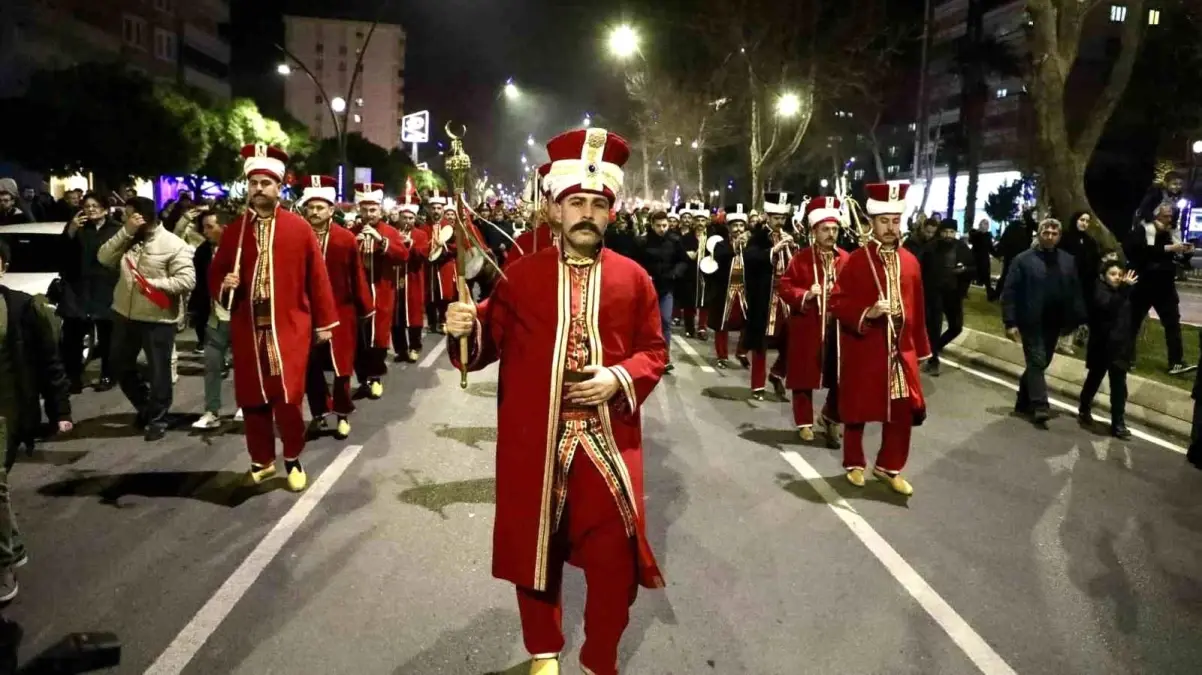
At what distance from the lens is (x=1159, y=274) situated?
1197 centimetres

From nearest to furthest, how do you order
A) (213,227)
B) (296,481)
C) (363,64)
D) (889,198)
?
(296,481) → (889,198) → (213,227) → (363,64)

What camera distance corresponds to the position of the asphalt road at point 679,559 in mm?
4336

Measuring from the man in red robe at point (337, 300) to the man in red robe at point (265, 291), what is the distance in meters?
1.52

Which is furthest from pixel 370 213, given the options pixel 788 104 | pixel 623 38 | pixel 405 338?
pixel 623 38

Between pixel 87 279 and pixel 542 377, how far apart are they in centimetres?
770

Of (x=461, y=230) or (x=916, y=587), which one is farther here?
(x=916, y=587)

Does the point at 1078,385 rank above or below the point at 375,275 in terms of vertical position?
below

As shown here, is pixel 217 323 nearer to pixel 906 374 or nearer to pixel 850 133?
pixel 906 374

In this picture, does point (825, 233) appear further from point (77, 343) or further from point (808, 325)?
point (77, 343)

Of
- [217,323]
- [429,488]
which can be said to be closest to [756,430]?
[429,488]

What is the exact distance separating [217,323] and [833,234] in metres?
5.13

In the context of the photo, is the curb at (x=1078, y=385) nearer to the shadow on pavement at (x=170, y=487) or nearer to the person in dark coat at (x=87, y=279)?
the shadow on pavement at (x=170, y=487)

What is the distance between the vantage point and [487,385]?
36.4 feet

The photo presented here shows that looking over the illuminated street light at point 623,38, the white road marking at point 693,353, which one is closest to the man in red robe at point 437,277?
the white road marking at point 693,353
